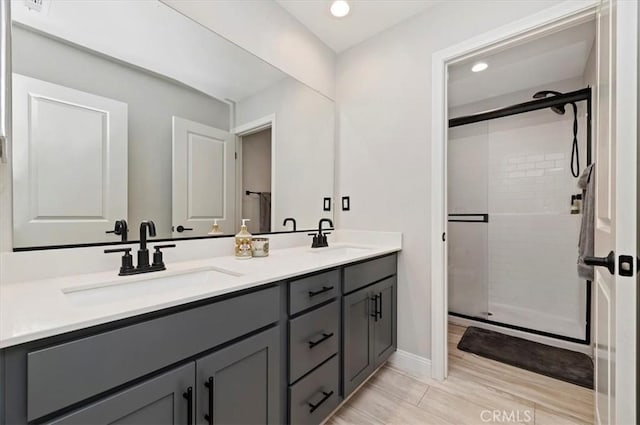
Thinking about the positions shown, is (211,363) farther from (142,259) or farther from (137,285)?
(142,259)

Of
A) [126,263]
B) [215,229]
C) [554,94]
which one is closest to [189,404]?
[126,263]

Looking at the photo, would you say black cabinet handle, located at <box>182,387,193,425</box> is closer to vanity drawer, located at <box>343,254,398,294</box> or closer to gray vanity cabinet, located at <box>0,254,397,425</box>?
gray vanity cabinet, located at <box>0,254,397,425</box>

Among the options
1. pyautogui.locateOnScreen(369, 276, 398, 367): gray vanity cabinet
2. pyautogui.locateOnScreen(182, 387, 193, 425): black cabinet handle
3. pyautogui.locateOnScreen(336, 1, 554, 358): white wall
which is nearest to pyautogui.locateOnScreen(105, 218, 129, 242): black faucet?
pyautogui.locateOnScreen(182, 387, 193, 425): black cabinet handle

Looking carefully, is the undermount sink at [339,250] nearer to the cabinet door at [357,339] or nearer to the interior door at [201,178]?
the cabinet door at [357,339]

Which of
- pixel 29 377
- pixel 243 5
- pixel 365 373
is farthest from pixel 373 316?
pixel 243 5

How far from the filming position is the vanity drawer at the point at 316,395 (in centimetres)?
115

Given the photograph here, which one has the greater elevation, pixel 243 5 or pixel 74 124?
pixel 243 5

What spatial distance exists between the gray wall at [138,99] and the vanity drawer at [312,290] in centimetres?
71

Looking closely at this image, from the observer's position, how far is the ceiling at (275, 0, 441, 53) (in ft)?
6.04

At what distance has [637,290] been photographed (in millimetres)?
790

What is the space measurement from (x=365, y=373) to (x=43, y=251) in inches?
63.5

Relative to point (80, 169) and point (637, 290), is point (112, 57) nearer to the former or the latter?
point (80, 169)

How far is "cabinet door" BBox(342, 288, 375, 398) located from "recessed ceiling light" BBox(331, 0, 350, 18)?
1797 mm

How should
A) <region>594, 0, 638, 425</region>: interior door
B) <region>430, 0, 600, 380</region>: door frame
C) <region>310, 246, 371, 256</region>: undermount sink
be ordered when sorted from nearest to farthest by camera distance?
<region>594, 0, 638, 425</region>: interior door → <region>430, 0, 600, 380</region>: door frame → <region>310, 246, 371, 256</region>: undermount sink
